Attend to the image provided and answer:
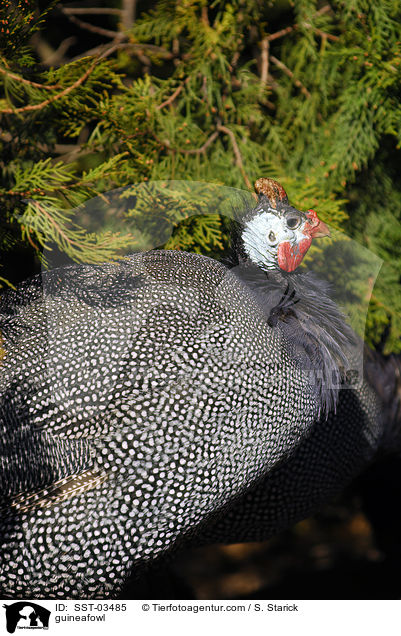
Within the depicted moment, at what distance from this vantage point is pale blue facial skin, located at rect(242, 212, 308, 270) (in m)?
0.51

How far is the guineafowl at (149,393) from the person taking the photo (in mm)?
457

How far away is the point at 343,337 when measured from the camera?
1.83ft

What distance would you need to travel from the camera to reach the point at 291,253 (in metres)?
0.52

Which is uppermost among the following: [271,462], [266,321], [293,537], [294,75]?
[294,75]

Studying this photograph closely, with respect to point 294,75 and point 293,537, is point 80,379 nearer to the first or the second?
point 294,75

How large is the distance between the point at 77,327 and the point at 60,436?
10 cm

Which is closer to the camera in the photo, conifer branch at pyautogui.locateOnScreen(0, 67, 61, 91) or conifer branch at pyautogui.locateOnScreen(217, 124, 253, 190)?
conifer branch at pyautogui.locateOnScreen(0, 67, 61, 91)
